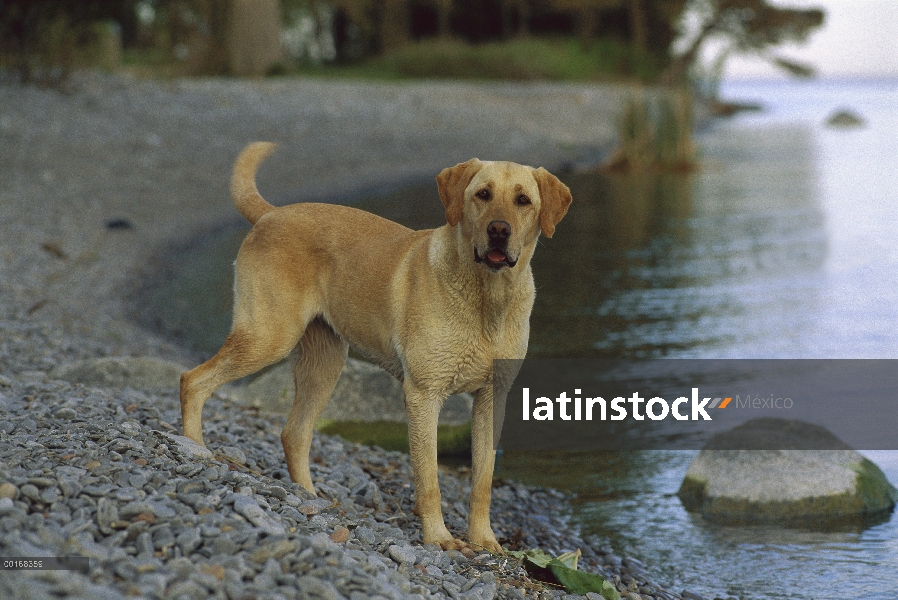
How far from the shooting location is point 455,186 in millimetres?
4973

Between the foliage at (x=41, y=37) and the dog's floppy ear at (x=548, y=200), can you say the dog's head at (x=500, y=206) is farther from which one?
the foliage at (x=41, y=37)

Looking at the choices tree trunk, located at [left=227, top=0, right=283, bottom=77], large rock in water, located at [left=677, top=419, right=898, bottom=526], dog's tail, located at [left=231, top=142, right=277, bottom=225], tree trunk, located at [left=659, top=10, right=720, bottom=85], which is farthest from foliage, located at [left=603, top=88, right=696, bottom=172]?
dog's tail, located at [left=231, top=142, right=277, bottom=225]

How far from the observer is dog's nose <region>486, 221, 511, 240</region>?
4.68 m

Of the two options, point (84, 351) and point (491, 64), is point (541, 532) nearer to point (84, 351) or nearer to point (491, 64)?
point (84, 351)

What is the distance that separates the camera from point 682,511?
22.8ft

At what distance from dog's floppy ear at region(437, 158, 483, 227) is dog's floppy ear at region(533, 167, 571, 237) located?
0.30m

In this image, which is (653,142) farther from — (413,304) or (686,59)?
(413,304)

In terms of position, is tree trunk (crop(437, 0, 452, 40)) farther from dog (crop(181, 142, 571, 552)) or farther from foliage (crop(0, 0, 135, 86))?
dog (crop(181, 142, 571, 552))

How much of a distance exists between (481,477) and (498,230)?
4.57ft

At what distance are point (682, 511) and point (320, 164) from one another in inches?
653

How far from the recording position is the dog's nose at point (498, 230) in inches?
184

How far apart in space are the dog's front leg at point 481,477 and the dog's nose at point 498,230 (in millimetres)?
976

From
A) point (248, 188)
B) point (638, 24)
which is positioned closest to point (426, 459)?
point (248, 188)

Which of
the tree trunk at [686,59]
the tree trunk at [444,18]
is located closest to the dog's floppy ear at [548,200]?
the tree trunk at [444,18]
